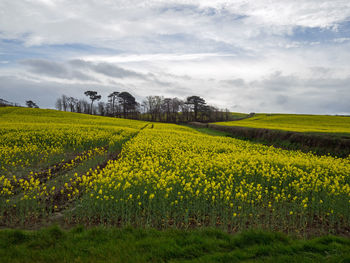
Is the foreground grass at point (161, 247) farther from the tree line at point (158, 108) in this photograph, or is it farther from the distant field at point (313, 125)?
the tree line at point (158, 108)

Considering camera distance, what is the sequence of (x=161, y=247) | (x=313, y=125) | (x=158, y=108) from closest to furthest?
(x=161, y=247)
(x=313, y=125)
(x=158, y=108)

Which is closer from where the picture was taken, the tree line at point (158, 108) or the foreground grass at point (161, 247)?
the foreground grass at point (161, 247)

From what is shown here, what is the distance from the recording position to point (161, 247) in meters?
4.55

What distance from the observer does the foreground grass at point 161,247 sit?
4.24m

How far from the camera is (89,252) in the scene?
4418mm

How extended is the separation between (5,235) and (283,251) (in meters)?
6.28

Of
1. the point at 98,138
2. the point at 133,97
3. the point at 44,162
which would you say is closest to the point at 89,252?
the point at 44,162

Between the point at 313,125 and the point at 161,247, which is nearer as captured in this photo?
the point at 161,247

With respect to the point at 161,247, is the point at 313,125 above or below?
above

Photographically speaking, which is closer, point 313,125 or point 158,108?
point 313,125

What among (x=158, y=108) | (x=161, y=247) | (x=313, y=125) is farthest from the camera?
(x=158, y=108)

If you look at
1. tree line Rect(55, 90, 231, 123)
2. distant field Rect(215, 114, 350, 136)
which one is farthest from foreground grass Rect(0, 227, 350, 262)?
tree line Rect(55, 90, 231, 123)

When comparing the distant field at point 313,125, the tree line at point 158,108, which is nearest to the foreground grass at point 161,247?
the distant field at point 313,125

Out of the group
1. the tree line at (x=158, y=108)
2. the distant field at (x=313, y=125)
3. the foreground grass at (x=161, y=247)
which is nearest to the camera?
the foreground grass at (x=161, y=247)
